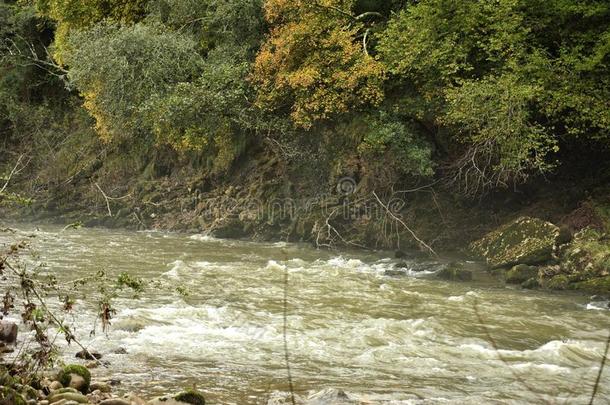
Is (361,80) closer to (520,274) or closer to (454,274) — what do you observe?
(454,274)

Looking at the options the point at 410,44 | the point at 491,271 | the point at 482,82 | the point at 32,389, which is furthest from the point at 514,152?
the point at 32,389

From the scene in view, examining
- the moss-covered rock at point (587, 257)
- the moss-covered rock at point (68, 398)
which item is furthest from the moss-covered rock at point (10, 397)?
the moss-covered rock at point (587, 257)

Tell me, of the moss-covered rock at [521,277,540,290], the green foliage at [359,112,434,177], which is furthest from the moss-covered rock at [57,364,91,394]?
the green foliage at [359,112,434,177]

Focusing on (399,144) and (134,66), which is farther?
(134,66)

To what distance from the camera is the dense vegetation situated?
16.1m

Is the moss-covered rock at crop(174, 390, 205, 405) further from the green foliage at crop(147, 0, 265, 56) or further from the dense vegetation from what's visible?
the green foliage at crop(147, 0, 265, 56)

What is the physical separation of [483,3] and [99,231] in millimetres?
14156

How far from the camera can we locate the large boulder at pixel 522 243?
16.1 metres

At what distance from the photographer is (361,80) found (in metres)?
19.3

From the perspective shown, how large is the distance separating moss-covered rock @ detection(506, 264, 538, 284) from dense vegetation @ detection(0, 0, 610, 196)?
2.29 metres

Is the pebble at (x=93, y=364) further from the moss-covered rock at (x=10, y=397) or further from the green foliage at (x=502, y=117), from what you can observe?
the green foliage at (x=502, y=117)

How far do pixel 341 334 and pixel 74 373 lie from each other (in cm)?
440

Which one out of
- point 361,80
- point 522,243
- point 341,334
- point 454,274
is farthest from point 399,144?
point 341,334

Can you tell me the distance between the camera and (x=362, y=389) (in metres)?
7.70
